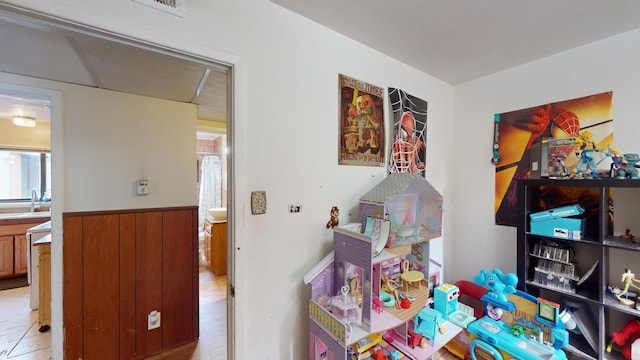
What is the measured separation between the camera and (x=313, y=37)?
1297mm

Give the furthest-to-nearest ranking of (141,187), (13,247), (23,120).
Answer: (13,247) < (23,120) < (141,187)

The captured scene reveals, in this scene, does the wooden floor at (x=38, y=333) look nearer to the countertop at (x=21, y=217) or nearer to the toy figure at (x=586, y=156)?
the countertop at (x=21, y=217)

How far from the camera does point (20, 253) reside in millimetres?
3129

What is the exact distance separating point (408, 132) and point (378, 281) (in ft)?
3.69

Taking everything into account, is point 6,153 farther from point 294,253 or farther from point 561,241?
point 561,241

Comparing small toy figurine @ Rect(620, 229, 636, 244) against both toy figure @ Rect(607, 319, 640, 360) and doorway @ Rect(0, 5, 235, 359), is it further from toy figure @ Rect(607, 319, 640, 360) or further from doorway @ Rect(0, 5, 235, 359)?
doorway @ Rect(0, 5, 235, 359)

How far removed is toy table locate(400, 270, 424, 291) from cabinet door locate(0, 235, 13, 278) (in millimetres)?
4994

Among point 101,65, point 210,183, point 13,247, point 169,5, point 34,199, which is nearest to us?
point 169,5

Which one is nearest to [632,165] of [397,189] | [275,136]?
[397,189]

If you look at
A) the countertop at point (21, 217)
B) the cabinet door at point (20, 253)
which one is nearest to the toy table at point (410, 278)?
the countertop at point (21, 217)

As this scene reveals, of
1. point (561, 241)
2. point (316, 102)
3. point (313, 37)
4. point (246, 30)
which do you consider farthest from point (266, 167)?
point (561, 241)

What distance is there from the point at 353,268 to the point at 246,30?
130 centimetres

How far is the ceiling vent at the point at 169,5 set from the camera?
2.83ft

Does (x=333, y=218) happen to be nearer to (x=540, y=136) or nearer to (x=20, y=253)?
(x=540, y=136)
